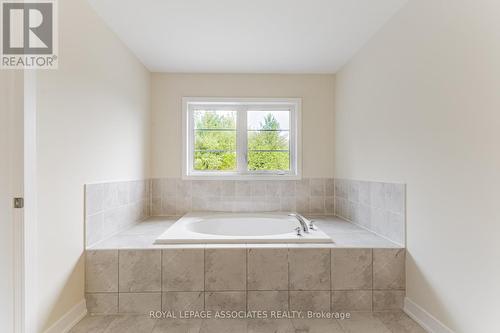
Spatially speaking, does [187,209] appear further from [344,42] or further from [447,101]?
[447,101]

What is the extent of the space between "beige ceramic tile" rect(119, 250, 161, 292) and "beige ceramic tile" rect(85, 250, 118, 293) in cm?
5

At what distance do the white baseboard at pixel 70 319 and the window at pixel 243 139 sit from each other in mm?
1731

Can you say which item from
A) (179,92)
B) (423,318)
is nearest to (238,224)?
(179,92)

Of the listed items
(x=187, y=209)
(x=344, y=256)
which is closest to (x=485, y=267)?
(x=344, y=256)

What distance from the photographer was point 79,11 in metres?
1.81

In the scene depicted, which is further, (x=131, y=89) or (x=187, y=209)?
(x=187, y=209)

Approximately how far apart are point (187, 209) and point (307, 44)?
2.11 meters

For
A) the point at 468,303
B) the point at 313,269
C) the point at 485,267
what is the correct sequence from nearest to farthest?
1. the point at 485,267
2. the point at 468,303
3. the point at 313,269

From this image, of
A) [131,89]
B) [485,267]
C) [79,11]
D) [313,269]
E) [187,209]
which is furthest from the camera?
[187,209]

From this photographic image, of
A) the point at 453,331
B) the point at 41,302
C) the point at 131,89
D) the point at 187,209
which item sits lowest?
the point at 453,331

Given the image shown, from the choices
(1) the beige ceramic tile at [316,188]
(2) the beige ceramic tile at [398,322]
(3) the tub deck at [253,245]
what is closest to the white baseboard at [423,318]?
(2) the beige ceramic tile at [398,322]

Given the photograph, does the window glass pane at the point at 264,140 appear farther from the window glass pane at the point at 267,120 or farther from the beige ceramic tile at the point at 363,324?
the beige ceramic tile at the point at 363,324

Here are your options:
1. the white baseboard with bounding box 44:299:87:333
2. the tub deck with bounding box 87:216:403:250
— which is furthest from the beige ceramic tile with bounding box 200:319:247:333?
the white baseboard with bounding box 44:299:87:333

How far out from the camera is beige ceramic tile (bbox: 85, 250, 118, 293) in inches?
74.7
